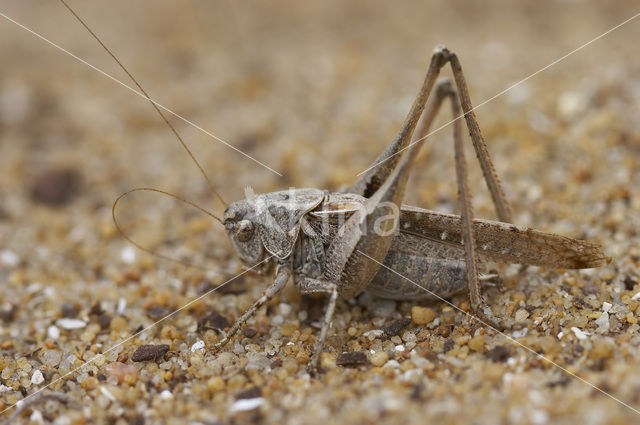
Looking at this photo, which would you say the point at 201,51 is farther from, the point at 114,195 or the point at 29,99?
the point at 114,195

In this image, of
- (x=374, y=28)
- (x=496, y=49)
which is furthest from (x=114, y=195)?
(x=496, y=49)

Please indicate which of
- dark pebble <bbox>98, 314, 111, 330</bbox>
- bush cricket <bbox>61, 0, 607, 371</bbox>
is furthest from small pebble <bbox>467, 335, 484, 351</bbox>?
dark pebble <bbox>98, 314, 111, 330</bbox>

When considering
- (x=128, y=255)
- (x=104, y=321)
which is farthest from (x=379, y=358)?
(x=128, y=255)

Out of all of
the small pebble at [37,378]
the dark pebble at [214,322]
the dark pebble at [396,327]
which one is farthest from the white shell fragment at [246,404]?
the small pebble at [37,378]

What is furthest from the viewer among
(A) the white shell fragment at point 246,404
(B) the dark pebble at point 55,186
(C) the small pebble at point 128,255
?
(B) the dark pebble at point 55,186

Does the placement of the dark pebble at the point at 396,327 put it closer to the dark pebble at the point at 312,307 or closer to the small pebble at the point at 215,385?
the dark pebble at the point at 312,307

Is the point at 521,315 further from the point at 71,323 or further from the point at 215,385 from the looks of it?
the point at 71,323

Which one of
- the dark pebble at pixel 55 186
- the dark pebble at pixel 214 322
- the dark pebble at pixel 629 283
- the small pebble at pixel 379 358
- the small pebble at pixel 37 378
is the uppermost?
the dark pebble at pixel 55 186

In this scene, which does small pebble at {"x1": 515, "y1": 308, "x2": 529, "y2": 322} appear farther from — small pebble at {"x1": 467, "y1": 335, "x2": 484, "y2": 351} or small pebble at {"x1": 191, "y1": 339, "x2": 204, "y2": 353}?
small pebble at {"x1": 191, "y1": 339, "x2": 204, "y2": 353}
